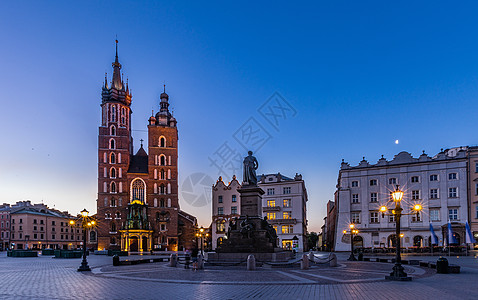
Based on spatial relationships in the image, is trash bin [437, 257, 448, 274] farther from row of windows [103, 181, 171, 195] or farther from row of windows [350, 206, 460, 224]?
row of windows [103, 181, 171, 195]

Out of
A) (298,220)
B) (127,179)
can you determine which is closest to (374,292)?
(298,220)

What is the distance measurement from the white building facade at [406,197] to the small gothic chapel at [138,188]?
38534 millimetres

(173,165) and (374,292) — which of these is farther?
(173,165)

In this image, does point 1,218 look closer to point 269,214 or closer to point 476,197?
point 269,214

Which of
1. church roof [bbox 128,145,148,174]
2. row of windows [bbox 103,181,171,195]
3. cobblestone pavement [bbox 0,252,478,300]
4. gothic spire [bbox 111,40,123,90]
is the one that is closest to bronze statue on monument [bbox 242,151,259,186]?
cobblestone pavement [bbox 0,252,478,300]

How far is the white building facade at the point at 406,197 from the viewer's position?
53.5 m

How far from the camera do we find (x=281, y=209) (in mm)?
67188

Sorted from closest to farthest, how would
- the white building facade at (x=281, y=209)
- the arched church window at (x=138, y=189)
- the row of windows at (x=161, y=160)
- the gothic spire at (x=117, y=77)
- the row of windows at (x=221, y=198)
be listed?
the white building facade at (x=281, y=209) < the row of windows at (x=221, y=198) < the arched church window at (x=138, y=189) < the row of windows at (x=161, y=160) < the gothic spire at (x=117, y=77)

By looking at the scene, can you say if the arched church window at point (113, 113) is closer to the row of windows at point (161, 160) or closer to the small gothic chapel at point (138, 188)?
the small gothic chapel at point (138, 188)

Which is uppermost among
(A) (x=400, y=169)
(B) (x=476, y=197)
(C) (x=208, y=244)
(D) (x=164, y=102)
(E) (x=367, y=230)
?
(D) (x=164, y=102)

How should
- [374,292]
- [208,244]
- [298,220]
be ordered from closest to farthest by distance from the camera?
1. [374,292]
2. [298,220]
3. [208,244]

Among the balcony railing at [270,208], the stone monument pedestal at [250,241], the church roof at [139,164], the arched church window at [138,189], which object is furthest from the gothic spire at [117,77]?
the stone monument pedestal at [250,241]

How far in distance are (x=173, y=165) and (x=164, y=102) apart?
53.2 feet

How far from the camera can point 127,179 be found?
82688mm
